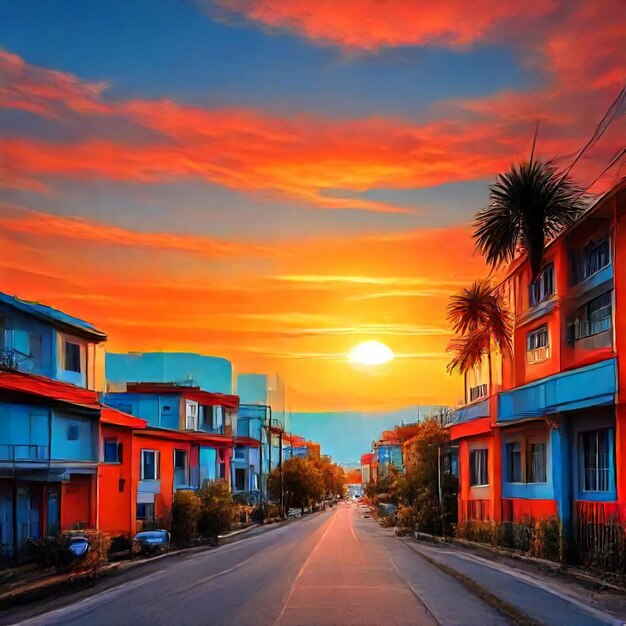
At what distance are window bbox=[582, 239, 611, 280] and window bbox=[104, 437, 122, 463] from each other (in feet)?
73.5

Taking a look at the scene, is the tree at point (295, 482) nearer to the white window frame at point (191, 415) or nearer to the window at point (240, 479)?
the window at point (240, 479)

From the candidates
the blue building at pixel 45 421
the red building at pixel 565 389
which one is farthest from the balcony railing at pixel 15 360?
the red building at pixel 565 389

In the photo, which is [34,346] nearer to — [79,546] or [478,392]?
[79,546]

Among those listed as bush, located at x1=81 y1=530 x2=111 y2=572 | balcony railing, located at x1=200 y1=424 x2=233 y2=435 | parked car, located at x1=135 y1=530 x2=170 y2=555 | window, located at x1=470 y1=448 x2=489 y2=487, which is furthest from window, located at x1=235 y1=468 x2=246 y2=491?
bush, located at x1=81 y1=530 x2=111 y2=572

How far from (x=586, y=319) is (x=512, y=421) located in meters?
5.95

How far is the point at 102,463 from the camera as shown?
36.6 metres

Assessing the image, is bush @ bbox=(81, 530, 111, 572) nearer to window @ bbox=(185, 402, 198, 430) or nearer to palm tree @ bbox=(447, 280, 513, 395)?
palm tree @ bbox=(447, 280, 513, 395)

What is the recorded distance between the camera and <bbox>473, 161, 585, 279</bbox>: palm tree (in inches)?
941

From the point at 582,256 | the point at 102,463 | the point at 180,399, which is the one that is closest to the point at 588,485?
the point at 582,256

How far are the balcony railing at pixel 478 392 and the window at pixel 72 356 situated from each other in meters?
18.1

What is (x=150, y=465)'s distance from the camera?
4853cm

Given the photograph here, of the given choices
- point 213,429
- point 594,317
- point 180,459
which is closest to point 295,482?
point 213,429

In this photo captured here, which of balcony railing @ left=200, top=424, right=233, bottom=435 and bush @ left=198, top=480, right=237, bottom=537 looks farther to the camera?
balcony railing @ left=200, top=424, right=233, bottom=435

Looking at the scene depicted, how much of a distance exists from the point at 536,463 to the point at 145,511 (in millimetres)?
24328
